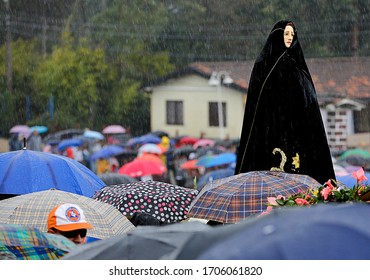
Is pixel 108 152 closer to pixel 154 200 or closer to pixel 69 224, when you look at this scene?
pixel 154 200

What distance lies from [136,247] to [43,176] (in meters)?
4.97

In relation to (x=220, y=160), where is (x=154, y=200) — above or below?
above

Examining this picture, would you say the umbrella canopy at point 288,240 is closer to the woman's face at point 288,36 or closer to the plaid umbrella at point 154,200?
the plaid umbrella at point 154,200

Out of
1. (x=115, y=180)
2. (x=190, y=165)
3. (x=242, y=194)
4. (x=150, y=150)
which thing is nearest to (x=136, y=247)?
(x=242, y=194)

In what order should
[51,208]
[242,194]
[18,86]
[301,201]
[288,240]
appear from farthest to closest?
1. [18,86]
2. [242,194]
3. [51,208]
4. [301,201]
5. [288,240]

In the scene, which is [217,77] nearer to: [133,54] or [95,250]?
[133,54]

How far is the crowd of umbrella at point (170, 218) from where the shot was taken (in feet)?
12.2

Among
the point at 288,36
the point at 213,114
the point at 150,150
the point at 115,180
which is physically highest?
the point at 288,36

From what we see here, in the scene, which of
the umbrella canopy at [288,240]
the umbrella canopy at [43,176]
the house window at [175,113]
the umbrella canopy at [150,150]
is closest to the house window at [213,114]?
the house window at [175,113]

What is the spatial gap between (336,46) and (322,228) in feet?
147

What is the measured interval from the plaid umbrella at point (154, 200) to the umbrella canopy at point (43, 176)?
2.21 ft

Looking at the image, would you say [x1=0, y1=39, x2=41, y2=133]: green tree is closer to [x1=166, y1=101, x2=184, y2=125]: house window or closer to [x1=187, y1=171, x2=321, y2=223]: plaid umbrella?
[x1=166, y1=101, x2=184, y2=125]: house window

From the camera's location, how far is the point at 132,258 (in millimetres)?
4141

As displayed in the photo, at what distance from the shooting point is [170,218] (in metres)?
7.97
